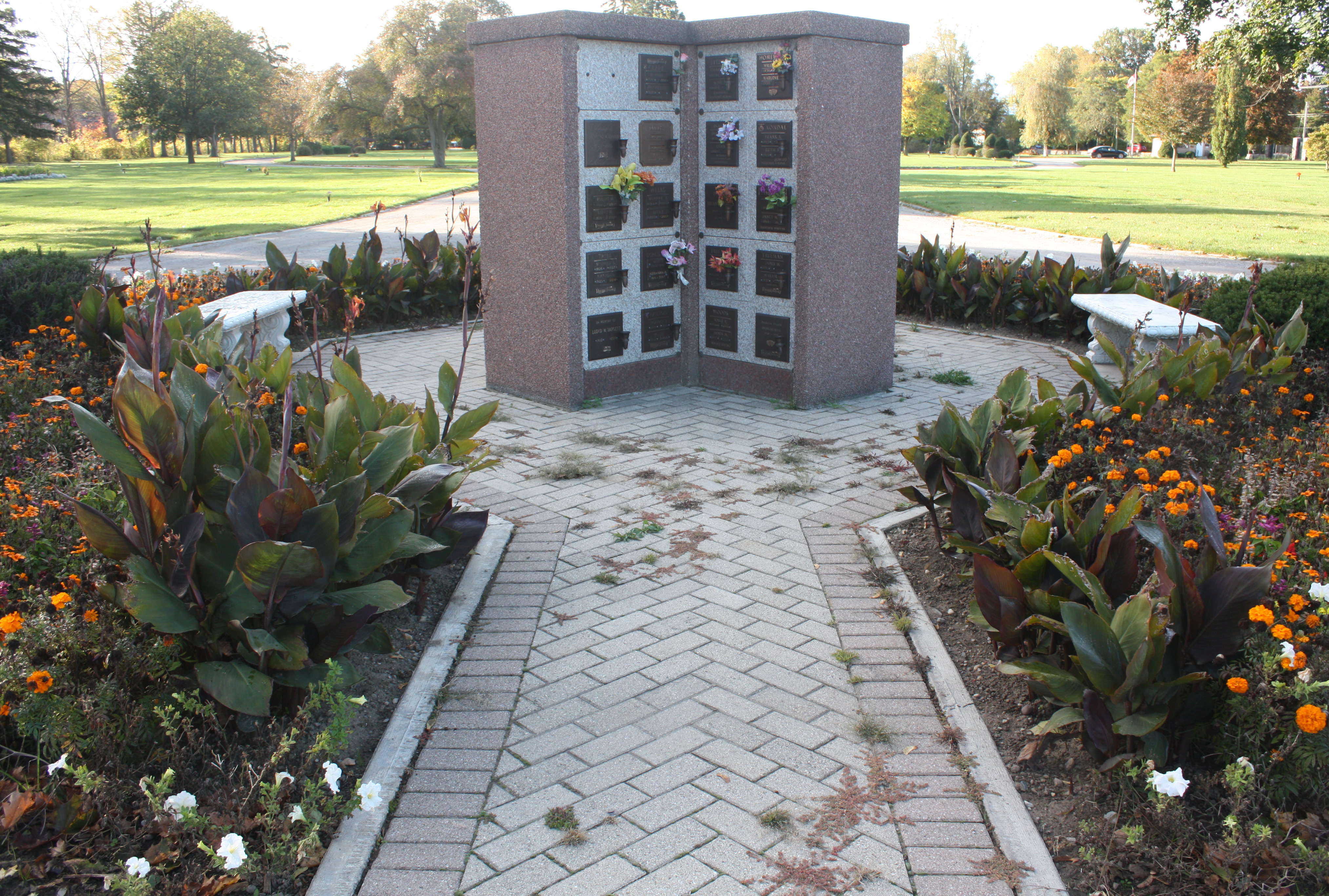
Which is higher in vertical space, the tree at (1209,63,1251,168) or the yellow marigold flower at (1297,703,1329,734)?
the tree at (1209,63,1251,168)

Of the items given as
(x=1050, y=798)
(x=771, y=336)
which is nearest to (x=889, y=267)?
(x=771, y=336)

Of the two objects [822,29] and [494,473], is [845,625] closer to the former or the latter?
[494,473]

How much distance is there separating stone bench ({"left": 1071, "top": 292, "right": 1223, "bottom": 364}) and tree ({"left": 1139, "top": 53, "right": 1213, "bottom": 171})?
169 ft

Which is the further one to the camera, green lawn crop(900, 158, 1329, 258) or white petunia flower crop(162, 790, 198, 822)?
green lawn crop(900, 158, 1329, 258)

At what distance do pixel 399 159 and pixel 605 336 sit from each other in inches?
2118

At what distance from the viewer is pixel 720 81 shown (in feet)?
23.6

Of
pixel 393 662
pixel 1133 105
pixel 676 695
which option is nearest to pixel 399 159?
pixel 1133 105

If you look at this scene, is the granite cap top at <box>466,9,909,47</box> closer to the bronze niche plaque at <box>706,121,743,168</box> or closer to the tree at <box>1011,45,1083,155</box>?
the bronze niche plaque at <box>706,121,743,168</box>

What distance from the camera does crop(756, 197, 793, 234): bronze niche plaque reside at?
7.04m

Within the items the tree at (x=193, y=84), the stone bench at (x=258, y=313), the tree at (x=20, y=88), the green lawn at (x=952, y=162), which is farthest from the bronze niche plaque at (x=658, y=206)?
the tree at (x=193, y=84)

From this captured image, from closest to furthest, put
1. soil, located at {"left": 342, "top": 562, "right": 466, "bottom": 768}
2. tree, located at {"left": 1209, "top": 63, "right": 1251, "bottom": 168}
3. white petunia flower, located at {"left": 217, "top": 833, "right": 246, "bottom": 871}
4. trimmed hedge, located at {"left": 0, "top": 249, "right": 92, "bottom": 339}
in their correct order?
white petunia flower, located at {"left": 217, "top": 833, "right": 246, "bottom": 871} → soil, located at {"left": 342, "top": 562, "right": 466, "bottom": 768} → trimmed hedge, located at {"left": 0, "top": 249, "right": 92, "bottom": 339} → tree, located at {"left": 1209, "top": 63, "right": 1251, "bottom": 168}

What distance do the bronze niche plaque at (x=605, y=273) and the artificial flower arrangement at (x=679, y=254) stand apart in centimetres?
37

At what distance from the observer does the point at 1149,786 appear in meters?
2.66

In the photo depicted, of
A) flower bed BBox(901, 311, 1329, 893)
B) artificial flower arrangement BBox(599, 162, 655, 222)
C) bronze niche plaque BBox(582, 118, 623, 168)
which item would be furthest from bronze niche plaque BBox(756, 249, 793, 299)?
flower bed BBox(901, 311, 1329, 893)
